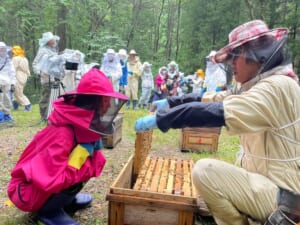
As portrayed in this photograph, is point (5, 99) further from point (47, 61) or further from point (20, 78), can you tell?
point (20, 78)

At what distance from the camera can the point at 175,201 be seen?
7.69 feet

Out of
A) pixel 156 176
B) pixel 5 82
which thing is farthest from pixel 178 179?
pixel 5 82

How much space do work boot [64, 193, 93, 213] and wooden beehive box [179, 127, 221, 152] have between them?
265 cm

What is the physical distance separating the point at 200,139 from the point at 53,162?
351 cm

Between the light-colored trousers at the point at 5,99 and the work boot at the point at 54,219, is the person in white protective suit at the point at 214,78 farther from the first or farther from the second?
the work boot at the point at 54,219

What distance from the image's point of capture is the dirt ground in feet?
9.13

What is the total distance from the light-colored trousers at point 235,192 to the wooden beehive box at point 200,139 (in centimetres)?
322

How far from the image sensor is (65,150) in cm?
230

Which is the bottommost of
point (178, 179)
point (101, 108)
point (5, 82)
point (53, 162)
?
point (178, 179)

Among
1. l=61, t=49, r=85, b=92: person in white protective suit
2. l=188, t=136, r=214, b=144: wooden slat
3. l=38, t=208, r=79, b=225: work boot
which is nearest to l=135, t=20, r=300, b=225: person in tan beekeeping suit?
l=38, t=208, r=79, b=225: work boot

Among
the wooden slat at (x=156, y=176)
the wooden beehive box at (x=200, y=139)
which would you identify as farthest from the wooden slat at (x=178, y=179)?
the wooden beehive box at (x=200, y=139)

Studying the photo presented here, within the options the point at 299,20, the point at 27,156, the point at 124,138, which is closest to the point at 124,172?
the point at 27,156

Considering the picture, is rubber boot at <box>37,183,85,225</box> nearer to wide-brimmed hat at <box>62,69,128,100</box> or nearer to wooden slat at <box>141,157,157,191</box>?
wooden slat at <box>141,157,157,191</box>

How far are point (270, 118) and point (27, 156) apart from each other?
1812 millimetres
